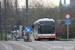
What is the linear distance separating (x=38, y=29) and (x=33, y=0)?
23.6 meters

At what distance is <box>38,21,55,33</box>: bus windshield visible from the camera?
32.2 meters

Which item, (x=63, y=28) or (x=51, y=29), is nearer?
(x=51, y=29)

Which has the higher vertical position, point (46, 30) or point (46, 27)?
point (46, 27)

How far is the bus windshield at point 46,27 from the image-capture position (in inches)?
1267

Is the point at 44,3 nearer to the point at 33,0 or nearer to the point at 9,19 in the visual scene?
the point at 33,0

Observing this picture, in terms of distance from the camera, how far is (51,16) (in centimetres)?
5388

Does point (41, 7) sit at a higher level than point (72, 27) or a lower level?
higher

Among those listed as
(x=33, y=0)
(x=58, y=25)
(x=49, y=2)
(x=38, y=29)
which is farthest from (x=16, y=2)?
(x=38, y=29)

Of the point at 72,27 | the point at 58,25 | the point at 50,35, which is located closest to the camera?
the point at 50,35

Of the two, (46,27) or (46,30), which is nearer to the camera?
(46,30)

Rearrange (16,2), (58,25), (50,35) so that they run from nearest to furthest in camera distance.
Result: (50,35) → (16,2) → (58,25)

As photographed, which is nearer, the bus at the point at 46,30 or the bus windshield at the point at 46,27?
the bus at the point at 46,30

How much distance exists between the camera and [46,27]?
32531mm

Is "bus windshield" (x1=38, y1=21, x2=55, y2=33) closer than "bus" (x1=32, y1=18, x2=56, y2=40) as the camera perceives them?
No
